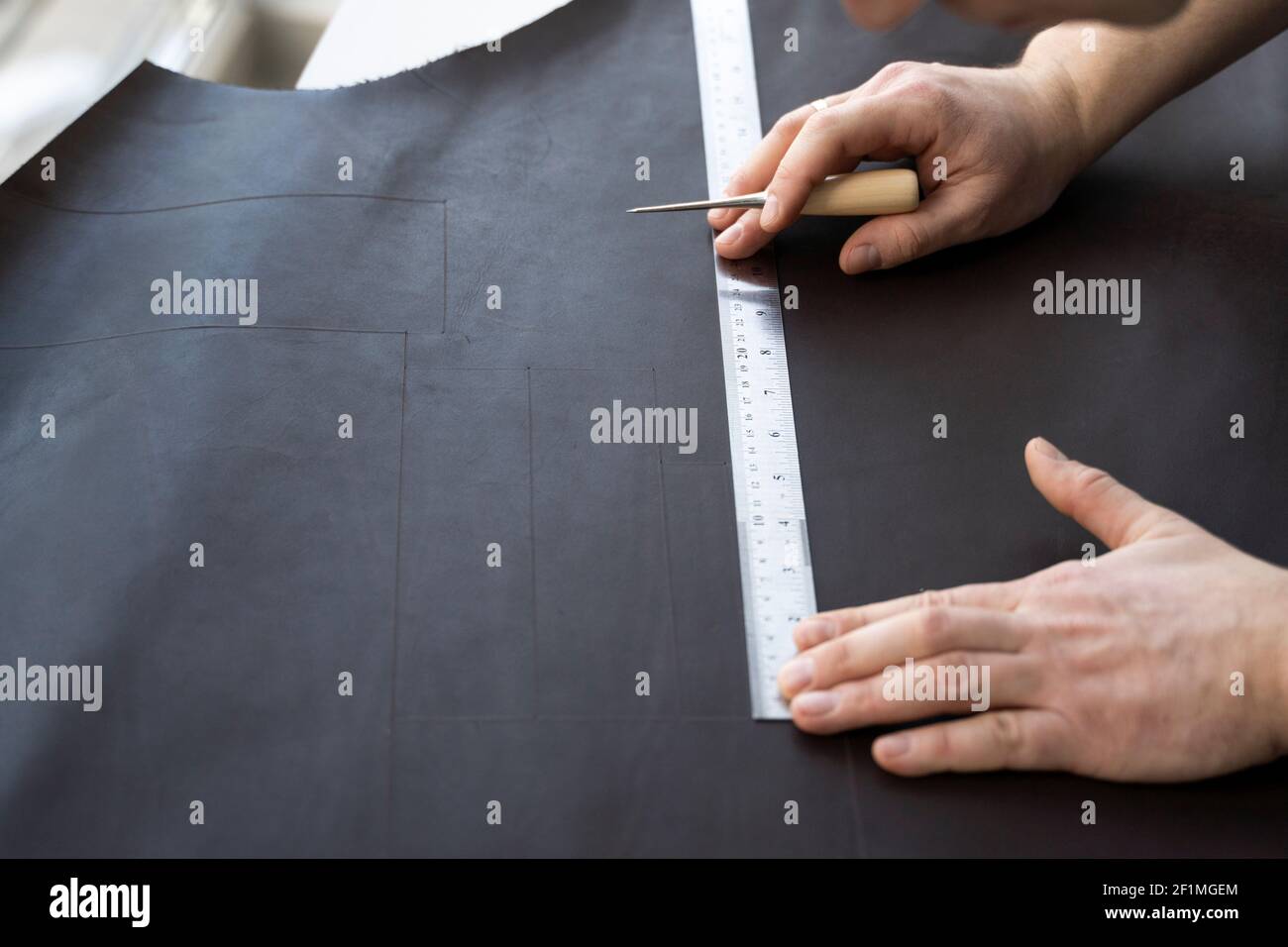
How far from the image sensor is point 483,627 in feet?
3.60

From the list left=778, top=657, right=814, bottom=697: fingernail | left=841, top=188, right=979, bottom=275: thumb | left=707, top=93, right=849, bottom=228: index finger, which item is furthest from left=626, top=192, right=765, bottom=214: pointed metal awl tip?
left=778, top=657, right=814, bottom=697: fingernail

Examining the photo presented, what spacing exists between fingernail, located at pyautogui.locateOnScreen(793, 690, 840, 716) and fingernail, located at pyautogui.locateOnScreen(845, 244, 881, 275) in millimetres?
585

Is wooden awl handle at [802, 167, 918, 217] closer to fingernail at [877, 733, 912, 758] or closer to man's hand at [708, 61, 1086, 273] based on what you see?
man's hand at [708, 61, 1086, 273]

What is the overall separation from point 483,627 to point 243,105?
2.94 feet

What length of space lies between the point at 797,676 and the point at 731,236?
1.95 ft

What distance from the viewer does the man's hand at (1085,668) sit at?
3.30 ft

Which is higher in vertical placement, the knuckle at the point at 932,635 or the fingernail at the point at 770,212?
the fingernail at the point at 770,212

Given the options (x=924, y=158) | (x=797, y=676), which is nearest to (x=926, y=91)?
(x=924, y=158)

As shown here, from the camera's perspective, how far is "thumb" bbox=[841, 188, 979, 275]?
1409 mm

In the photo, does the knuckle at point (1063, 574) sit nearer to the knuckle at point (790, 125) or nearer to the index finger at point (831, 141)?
the index finger at point (831, 141)

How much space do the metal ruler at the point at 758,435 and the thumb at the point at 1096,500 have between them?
238 millimetres

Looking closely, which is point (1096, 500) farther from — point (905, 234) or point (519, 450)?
point (519, 450)

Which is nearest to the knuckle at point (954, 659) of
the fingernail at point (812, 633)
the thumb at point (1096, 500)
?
the fingernail at point (812, 633)
